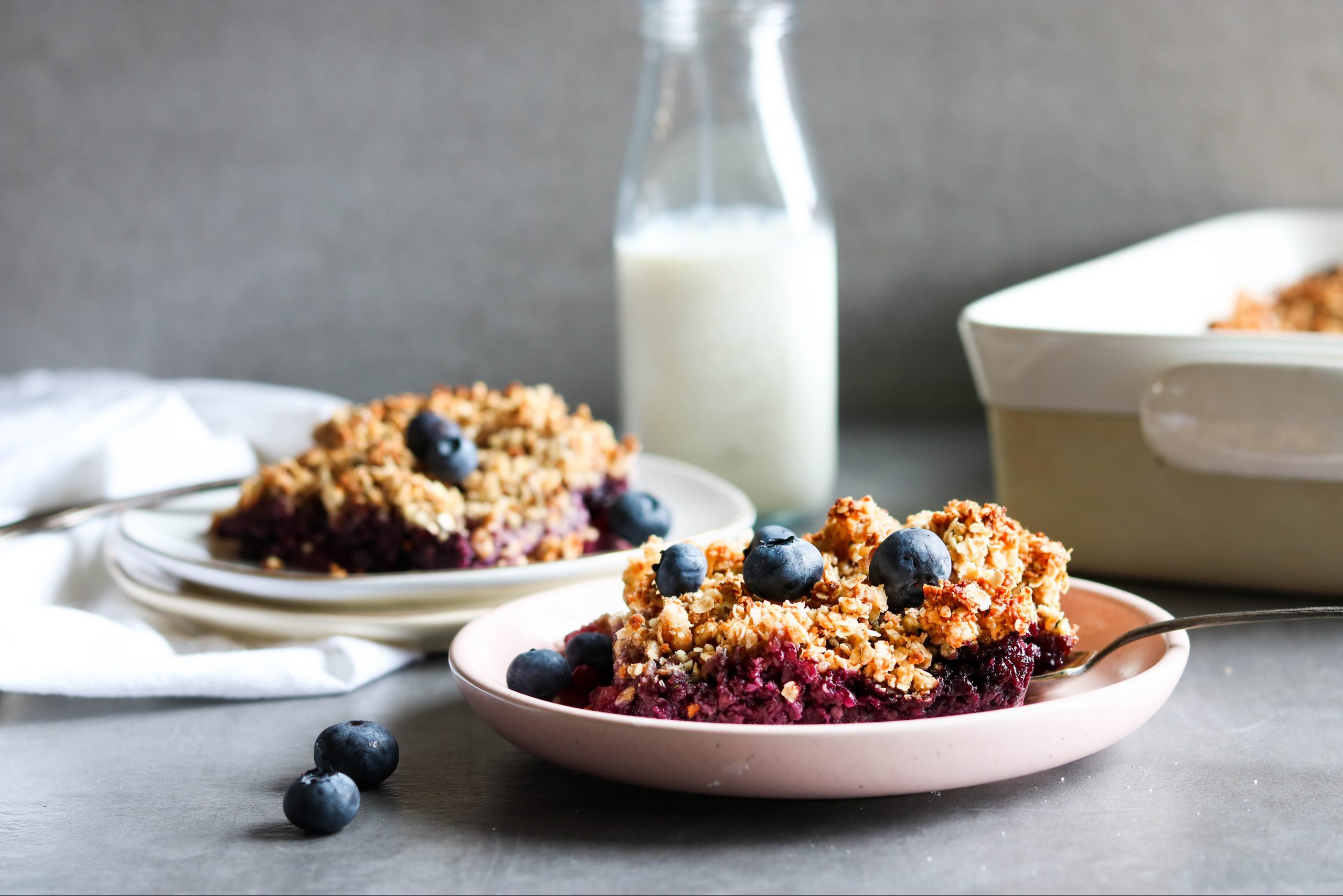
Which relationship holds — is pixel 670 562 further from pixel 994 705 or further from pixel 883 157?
pixel 883 157

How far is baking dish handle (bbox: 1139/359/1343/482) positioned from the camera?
91cm

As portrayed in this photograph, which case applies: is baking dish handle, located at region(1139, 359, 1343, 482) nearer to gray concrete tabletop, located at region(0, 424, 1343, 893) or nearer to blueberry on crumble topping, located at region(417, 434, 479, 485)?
gray concrete tabletop, located at region(0, 424, 1343, 893)

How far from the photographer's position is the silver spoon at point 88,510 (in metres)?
1.02

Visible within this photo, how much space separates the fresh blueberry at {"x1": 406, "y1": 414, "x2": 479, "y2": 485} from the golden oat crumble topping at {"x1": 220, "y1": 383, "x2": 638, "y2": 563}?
10 mm

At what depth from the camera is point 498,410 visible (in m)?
1.08

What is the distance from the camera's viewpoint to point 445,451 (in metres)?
0.97

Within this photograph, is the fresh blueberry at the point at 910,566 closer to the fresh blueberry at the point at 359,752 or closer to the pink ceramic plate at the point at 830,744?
the pink ceramic plate at the point at 830,744

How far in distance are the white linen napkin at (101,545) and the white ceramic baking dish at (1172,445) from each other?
489 mm

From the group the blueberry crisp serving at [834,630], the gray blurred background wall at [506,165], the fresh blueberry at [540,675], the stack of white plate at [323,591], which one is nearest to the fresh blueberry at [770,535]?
the blueberry crisp serving at [834,630]

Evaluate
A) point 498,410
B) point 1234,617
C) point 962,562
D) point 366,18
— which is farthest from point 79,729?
point 366,18

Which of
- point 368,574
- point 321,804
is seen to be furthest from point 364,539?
point 321,804

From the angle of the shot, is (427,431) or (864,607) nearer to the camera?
(864,607)

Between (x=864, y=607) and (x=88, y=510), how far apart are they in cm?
68

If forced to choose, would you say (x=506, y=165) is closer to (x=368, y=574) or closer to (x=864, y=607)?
(x=368, y=574)
